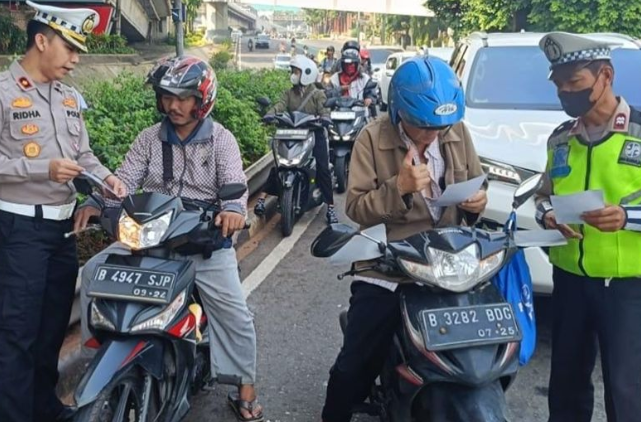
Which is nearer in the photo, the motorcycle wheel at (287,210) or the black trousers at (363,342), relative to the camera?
the black trousers at (363,342)

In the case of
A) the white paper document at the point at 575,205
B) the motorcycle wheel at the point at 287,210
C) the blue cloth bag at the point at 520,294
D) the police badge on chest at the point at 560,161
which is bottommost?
the motorcycle wheel at the point at 287,210

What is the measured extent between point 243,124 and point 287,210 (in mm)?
2272

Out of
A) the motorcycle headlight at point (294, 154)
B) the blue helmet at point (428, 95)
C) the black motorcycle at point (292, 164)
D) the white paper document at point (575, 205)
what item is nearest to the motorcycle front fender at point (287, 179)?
the black motorcycle at point (292, 164)

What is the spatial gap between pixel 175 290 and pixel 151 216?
1.05 ft

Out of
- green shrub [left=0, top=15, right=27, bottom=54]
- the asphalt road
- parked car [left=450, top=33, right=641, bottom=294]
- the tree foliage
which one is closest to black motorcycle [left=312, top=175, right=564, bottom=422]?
the asphalt road

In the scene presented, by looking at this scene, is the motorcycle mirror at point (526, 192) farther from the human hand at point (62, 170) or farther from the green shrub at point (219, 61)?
the green shrub at point (219, 61)

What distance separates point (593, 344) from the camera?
3.22 meters

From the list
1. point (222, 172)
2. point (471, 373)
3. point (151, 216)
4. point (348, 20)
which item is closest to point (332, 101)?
point (222, 172)

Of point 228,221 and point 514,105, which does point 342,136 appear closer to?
point 514,105

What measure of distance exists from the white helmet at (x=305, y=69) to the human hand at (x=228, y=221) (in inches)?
199

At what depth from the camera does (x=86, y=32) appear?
3.33 meters

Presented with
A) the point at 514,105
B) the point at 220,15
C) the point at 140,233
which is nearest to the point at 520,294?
the point at 140,233

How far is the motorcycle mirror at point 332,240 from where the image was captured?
266 cm

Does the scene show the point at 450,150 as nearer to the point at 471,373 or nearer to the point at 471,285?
the point at 471,285
